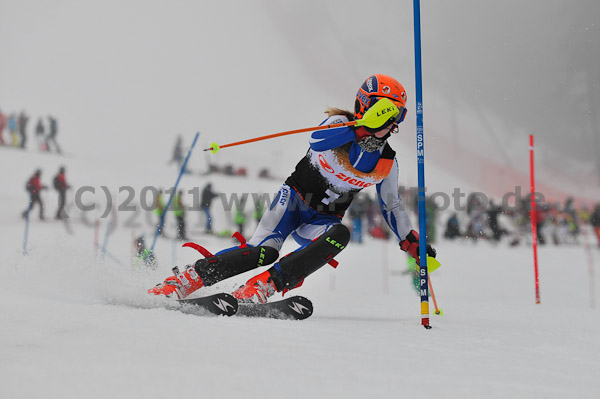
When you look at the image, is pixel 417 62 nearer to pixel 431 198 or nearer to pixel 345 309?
pixel 345 309

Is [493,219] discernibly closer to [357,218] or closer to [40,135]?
[357,218]

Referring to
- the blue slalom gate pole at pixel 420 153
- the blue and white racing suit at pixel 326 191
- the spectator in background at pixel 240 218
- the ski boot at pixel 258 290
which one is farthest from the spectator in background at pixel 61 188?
the blue slalom gate pole at pixel 420 153

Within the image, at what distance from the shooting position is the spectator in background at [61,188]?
1185 cm

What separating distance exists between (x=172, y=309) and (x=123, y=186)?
13853mm

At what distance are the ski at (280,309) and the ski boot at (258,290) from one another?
0.43 feet

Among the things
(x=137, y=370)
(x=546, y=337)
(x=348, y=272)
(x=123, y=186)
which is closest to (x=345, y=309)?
(x=546, y=337)

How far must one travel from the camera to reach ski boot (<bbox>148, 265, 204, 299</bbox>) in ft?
9.63

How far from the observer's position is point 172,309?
8.88 ft

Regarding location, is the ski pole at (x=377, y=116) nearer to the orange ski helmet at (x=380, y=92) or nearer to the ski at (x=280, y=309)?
the orange ski helmet at (x=380, y=92)

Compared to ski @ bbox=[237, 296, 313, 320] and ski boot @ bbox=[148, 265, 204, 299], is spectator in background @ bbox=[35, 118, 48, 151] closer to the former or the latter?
ski boot @ bbox=[148, 265, 204, 299]

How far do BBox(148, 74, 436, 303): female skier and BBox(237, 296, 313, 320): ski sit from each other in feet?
0.49

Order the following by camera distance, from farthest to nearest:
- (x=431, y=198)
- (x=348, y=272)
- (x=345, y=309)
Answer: (x=431, y=198) < (x=348, y=272) < (x=345, y=309)

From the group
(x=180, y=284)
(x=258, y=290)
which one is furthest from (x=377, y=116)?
(x=180, y=284)

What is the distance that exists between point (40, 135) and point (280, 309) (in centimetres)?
1673
